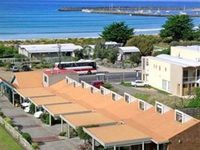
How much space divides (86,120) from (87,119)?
210 millimetres

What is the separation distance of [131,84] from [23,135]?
60.6 ft

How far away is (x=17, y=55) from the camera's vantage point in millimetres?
55719

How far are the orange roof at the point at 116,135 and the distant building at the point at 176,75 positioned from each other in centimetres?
1577

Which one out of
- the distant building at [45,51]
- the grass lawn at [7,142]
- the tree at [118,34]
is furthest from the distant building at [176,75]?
the tree at [118,34]

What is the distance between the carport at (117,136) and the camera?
20.4 m

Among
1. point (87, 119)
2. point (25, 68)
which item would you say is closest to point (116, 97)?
point (87, 119)

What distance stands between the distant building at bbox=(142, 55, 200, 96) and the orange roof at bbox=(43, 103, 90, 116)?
12.2 meters

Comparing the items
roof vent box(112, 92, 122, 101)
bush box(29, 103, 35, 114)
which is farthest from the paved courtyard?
roof vent box(112, 92, 122, 101)

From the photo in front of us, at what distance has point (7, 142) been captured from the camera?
24.4m

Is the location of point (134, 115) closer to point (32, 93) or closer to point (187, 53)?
point (32, 93)

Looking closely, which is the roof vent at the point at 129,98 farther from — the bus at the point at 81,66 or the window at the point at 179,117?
the bus at the point at 81,66

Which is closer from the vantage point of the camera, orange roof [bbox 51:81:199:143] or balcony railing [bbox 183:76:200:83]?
orange roof [bbox 51:81:199:143]

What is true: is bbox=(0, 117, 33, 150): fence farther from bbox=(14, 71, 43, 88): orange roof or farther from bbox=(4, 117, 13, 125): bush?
bbox=(14, 71, 43, 88): orange roof

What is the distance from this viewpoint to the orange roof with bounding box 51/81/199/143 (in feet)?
71.0
